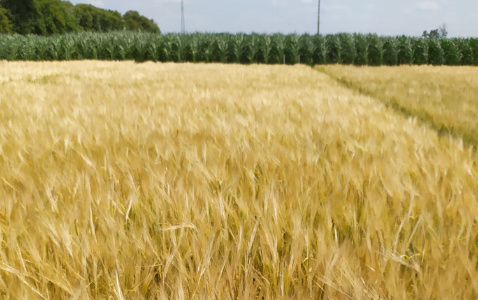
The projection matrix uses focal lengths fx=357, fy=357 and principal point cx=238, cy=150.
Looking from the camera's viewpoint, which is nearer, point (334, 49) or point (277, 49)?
point (277, 49)

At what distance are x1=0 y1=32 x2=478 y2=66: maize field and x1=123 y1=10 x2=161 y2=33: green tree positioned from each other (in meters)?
75.5

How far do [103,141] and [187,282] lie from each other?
1.05 m

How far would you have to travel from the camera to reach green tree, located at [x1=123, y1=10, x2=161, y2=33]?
96.2 m

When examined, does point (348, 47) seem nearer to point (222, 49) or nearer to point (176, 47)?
point (222, 49)

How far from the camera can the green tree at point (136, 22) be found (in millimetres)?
96250

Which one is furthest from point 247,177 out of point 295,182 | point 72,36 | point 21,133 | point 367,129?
point 72,36

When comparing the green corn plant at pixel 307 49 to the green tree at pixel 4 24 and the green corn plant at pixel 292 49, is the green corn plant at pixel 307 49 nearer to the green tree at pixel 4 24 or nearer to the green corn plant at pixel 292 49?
the green corn plant at pixel 292 49

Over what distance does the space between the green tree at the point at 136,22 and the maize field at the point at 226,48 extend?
75.5 m

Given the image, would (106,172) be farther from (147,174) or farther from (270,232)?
(270,232)

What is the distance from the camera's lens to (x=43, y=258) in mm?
625

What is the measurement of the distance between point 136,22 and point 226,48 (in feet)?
279

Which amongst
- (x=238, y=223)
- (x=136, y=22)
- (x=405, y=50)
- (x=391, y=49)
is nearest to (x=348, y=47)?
(x=391, y=49)

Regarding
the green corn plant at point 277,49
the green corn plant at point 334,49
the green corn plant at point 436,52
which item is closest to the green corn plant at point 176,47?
the green corn plant at point 277,49

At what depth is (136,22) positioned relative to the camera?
320ft
